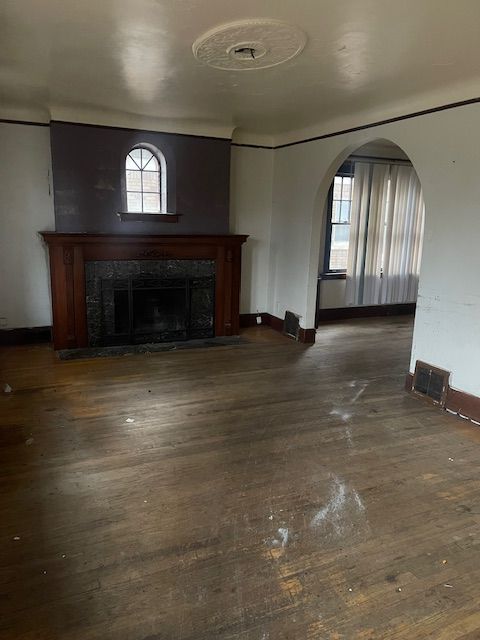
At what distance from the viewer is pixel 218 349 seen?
18.3 ft

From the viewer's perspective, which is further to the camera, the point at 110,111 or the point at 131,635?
the point at 110,111

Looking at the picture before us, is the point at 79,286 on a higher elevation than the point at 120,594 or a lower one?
higher

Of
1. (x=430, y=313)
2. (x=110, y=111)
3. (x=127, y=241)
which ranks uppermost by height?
(x=110, y=111)

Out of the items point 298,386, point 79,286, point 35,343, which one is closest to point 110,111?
point 79,286

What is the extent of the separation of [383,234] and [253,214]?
7.43ft

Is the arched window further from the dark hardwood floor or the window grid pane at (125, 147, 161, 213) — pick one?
the dark hardwood floor

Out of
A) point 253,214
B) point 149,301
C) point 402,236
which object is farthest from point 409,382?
point 402,236

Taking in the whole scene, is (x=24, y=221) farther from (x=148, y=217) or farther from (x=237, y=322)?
(x=237, y=322)

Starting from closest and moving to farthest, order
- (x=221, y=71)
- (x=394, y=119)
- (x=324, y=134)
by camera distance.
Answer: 1. (x=221, y=71)
2. (x=394, y=119)
3. (x=324, y=134)

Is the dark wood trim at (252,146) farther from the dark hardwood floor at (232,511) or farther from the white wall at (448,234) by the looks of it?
the dark hardwood floor at (232,511)

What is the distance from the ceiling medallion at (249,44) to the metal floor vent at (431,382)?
2.73 metres

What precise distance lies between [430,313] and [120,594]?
10.8 feet

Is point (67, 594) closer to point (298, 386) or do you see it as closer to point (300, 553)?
point (300, 553)

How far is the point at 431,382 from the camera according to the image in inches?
164
